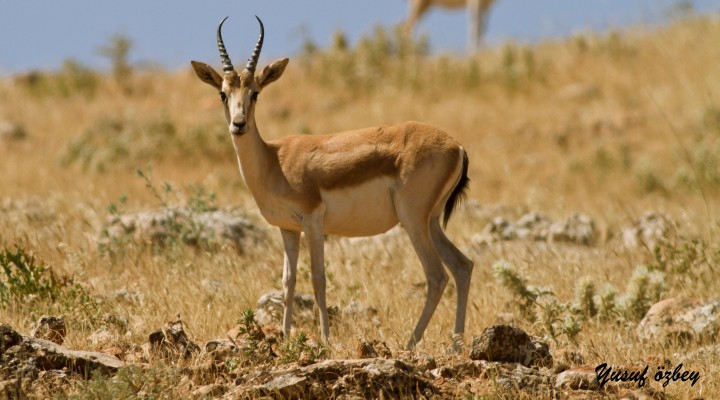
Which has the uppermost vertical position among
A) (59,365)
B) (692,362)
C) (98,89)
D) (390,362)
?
(98,89)

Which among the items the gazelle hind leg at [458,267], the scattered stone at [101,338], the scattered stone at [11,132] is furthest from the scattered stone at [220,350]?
the scattered stone at [11,132]

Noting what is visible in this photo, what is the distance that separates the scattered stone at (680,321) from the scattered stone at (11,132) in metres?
14.2

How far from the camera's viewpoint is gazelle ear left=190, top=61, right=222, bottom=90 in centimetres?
764

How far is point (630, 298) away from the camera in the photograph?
8234 mm

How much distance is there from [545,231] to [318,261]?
4399mm

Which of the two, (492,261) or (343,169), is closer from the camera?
(343,169)

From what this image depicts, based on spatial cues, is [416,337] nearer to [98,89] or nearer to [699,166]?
[699,166]

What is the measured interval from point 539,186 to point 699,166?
7.78 ft

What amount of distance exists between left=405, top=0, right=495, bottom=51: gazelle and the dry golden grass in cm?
319

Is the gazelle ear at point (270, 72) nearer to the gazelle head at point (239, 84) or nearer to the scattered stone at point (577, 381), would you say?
the gazelle head at point (239, 84)

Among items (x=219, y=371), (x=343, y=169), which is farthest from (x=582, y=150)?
(x=219, y=371)

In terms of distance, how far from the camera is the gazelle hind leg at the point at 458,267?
7.62m

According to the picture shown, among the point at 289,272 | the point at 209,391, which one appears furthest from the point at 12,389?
the point at 289,272

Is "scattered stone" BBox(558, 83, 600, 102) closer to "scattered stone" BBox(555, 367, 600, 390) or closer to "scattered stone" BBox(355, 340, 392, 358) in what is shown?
"scattered stone" BBox(355, 340, 392, 358)
